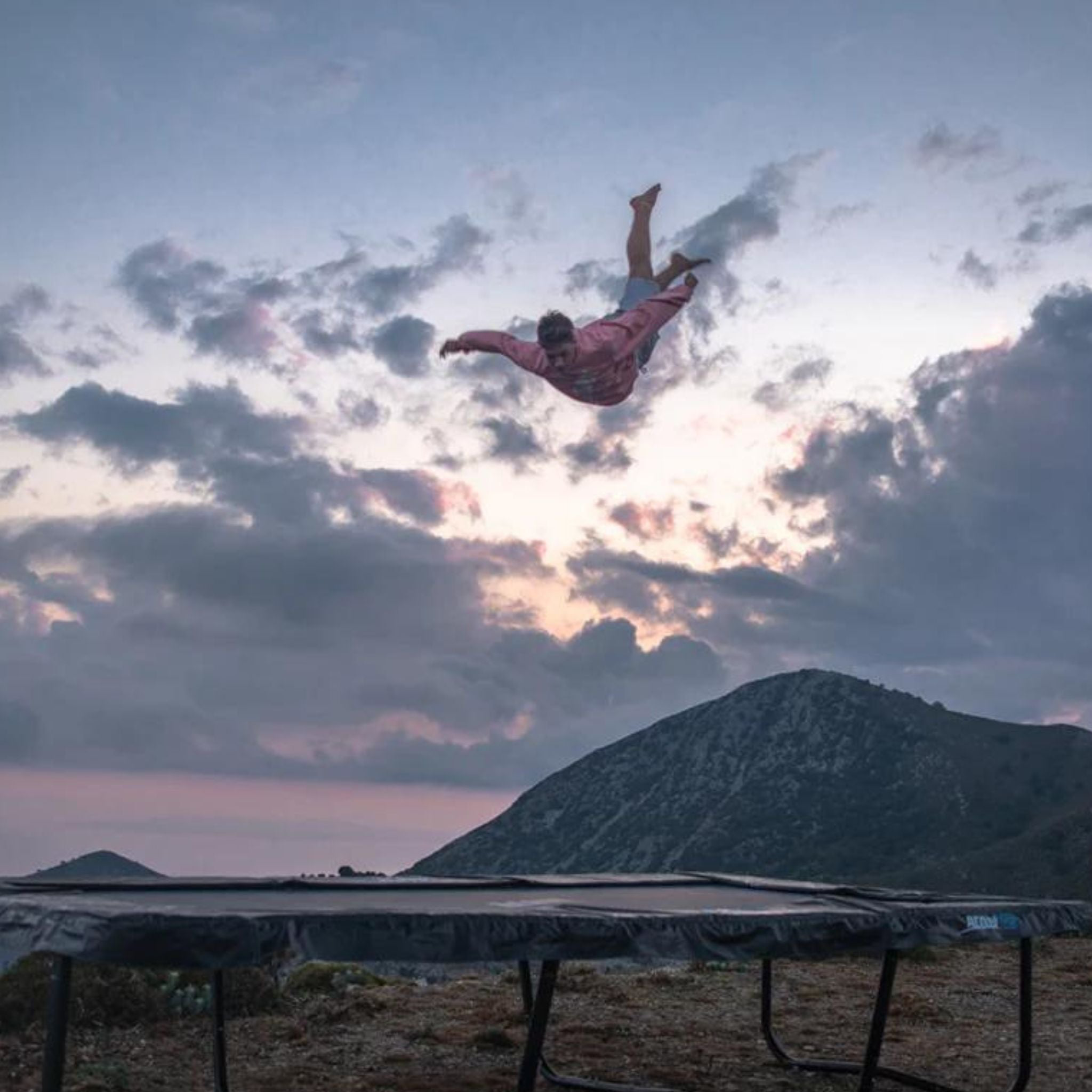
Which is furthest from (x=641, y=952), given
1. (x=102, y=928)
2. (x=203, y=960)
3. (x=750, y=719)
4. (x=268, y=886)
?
(x=750, y=719)

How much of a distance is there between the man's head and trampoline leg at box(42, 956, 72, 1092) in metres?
A: 3.43

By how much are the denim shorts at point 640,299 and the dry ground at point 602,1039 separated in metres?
3.56

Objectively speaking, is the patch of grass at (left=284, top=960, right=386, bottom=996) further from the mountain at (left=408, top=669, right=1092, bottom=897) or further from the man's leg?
the mountain at (left=408, top=669, right=1092, bottom=897)

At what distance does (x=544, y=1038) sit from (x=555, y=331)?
10.6ft

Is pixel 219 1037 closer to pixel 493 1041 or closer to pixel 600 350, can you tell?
pixel 493 1041

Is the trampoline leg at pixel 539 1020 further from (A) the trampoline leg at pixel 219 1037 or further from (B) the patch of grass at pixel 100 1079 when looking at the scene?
(B) the patch of grass at pixel 100 1079

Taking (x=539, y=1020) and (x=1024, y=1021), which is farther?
(x=1024, y=1021)

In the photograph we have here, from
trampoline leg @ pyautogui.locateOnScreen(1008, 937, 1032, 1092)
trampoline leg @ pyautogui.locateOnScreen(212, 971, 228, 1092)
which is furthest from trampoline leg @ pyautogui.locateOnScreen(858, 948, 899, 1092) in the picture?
trampoline leg @ pyautogui.locateOnScreen(212, 971, 228, 1092)

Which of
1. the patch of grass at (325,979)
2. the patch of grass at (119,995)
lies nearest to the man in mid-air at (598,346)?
the patch of grass at (119,995)

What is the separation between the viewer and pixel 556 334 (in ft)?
20.7

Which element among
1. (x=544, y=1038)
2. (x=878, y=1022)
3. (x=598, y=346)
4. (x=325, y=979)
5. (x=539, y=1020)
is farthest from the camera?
(x=325, y=979)

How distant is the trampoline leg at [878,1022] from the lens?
5.24 meters

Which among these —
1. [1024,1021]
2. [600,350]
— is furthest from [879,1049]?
[600,350]

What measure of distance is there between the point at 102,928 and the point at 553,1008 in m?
4.85
